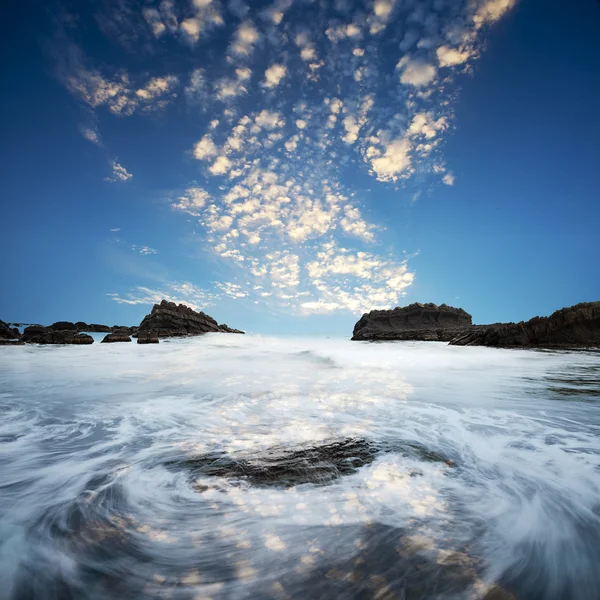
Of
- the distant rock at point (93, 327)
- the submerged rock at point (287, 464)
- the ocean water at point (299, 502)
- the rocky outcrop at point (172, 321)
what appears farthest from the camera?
the distant rock at point (93, 327)

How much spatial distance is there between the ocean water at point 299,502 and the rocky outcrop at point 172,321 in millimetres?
34359

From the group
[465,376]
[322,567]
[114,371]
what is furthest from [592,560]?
[114,371]

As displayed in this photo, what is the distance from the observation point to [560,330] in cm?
1708

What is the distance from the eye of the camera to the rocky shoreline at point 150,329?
72.5 feet

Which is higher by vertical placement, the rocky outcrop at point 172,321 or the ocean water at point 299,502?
the rocky outcrop at point 172,321

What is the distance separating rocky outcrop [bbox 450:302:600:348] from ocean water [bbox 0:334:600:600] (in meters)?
15.7

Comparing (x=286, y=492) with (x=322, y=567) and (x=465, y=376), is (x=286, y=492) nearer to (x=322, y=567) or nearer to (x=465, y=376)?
(x=322, y=567)

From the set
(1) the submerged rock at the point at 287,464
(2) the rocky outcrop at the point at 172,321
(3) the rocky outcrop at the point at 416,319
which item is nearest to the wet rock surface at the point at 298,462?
(1) the submerged rock at the point at 287,464

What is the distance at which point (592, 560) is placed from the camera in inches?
66.1

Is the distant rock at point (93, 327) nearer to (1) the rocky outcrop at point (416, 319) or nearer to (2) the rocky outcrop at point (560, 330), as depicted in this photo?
(1) the rocky outcrop at point (416, 319)

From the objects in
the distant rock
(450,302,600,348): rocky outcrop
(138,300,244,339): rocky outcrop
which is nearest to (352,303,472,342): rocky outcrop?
(138,300,244,339): rocky outcrop

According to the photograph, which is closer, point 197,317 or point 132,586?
point 132,586

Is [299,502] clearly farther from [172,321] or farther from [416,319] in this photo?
[416,319]

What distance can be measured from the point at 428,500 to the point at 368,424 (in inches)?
73.1
